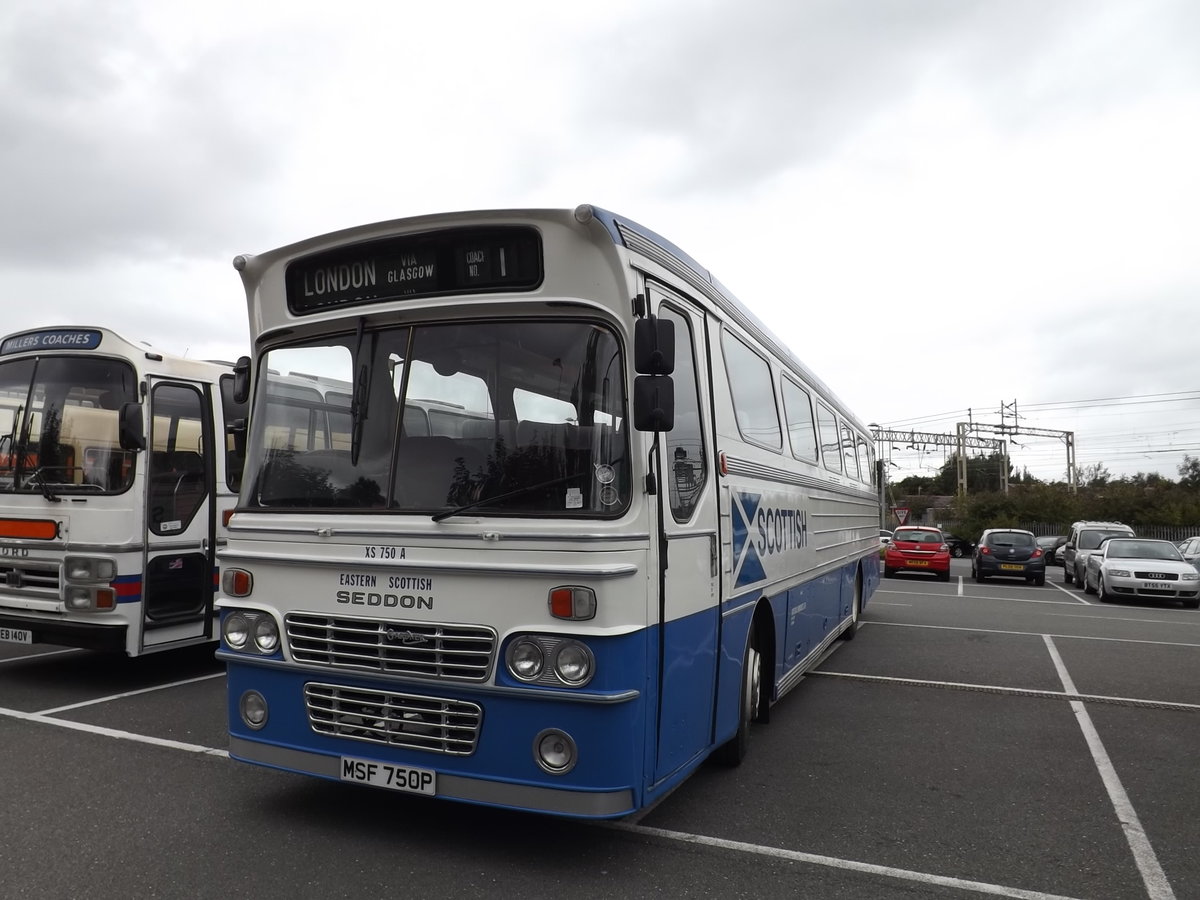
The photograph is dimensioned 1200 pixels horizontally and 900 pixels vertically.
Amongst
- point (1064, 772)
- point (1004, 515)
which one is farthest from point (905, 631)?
point (1004, 515)

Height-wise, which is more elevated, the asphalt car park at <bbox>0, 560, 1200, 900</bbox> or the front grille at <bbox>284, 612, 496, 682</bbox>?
the front grille at <bbox>284, 612, 496, 682</bbox>

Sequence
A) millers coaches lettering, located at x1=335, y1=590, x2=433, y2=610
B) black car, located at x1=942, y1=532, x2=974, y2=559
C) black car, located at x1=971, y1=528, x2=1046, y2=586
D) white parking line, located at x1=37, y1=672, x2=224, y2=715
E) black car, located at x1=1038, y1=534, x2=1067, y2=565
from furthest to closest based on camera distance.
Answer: black car, located at x1=942, y1=532, x2=974, y2=559 → black car, located at x1=1038, y1=534, x2=1067, y2=565 → black car, located at x1=971, y1=528, x2=1046, y2=586 → white parking line, located at x1=37, y1=672, x2=224, y2=715 → millers coaches lettering, located at x1=335, y1=590, x2=433, y2=610

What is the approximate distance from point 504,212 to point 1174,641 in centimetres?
1308

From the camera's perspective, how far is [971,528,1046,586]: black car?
26.5 meters

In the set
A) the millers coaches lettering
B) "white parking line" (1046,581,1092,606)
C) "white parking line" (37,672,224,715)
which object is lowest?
"white parking line" (1046,581,1092,606)

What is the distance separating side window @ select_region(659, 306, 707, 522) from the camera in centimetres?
482

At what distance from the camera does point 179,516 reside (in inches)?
343

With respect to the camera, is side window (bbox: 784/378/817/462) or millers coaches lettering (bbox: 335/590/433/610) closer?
millers coaches lettering (bbox: 335/590/433/610)

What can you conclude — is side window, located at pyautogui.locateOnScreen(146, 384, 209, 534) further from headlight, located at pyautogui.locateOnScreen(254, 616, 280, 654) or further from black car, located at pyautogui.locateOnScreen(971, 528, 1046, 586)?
black car, located at pyautogui.locateOnScreen(971, 528, 1046, 586)

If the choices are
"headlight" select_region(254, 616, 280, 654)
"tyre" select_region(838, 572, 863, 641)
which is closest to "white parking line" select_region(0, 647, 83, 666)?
"headlight" select_region(254, 616, 280, 654)

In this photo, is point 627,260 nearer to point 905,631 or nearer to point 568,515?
point 568,515

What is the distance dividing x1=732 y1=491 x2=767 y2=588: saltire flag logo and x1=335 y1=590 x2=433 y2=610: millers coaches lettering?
201 cm

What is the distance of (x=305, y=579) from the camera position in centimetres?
475

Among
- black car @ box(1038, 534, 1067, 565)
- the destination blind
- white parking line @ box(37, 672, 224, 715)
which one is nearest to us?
the destination blind
